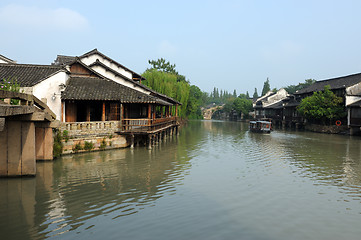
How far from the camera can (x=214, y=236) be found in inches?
279

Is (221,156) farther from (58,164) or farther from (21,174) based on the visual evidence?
(21,174)

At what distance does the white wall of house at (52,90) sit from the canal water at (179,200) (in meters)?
3.62

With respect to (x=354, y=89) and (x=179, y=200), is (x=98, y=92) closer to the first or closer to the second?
(x=179, y=200)

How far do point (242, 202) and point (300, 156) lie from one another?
1193 centimetres

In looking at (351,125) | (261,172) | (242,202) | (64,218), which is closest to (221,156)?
(261,172)

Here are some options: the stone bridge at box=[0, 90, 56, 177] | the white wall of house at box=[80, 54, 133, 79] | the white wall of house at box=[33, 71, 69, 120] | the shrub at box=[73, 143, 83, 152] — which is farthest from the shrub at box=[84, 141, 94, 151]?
the white wall of house at box=[80, 54, 133, 79]

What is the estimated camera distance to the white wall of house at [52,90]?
16.8 meters

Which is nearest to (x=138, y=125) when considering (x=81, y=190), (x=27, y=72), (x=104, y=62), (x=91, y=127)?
(x=91, y=127)

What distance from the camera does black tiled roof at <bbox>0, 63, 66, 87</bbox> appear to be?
1684 cm

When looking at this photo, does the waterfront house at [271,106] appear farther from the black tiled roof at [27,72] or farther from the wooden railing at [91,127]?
the black tiled roof at [27,72]

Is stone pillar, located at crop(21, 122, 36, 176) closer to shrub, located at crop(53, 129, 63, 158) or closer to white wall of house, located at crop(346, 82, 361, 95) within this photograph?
shrub, located at crop(53, 129, 63, 158)

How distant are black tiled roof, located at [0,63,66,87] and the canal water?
17.4ft

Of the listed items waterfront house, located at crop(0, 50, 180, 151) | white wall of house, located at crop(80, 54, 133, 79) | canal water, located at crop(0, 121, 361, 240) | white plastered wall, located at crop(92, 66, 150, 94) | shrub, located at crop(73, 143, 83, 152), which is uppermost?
A: white wall of house, located at crop(80, 54, 133, 79)

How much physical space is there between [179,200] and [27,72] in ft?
46.8
